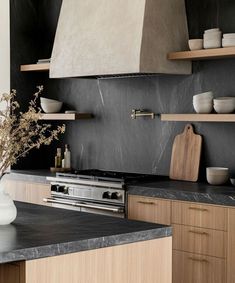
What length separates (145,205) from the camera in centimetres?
525

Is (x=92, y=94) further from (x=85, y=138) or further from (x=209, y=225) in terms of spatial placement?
(x=209, y=225)

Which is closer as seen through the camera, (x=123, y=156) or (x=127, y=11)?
(x=127, y=11)

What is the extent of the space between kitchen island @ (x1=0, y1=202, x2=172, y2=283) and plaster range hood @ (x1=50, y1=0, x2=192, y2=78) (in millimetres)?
2264

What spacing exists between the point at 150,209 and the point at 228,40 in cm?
146

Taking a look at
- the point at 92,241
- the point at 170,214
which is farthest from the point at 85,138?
the point at 92,241

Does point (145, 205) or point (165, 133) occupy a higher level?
point (165, 133)

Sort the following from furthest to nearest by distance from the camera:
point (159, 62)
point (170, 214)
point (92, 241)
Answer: point (159, 62), point (170, 214), point (92, 241)

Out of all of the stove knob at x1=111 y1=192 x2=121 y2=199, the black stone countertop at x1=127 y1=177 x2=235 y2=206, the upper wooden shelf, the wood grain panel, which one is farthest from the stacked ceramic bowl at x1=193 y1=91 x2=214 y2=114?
the wood grain panel

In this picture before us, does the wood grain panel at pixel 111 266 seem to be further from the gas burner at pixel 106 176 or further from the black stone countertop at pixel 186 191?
the gas burner at pixel 106 176

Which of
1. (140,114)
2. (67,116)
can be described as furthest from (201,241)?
(67,116)

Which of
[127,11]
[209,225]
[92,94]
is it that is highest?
[127,11]

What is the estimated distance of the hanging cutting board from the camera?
561 cm

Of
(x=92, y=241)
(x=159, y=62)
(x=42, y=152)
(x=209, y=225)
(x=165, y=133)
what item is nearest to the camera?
(x=92, y=241)

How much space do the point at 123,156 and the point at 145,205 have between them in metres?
1.21
